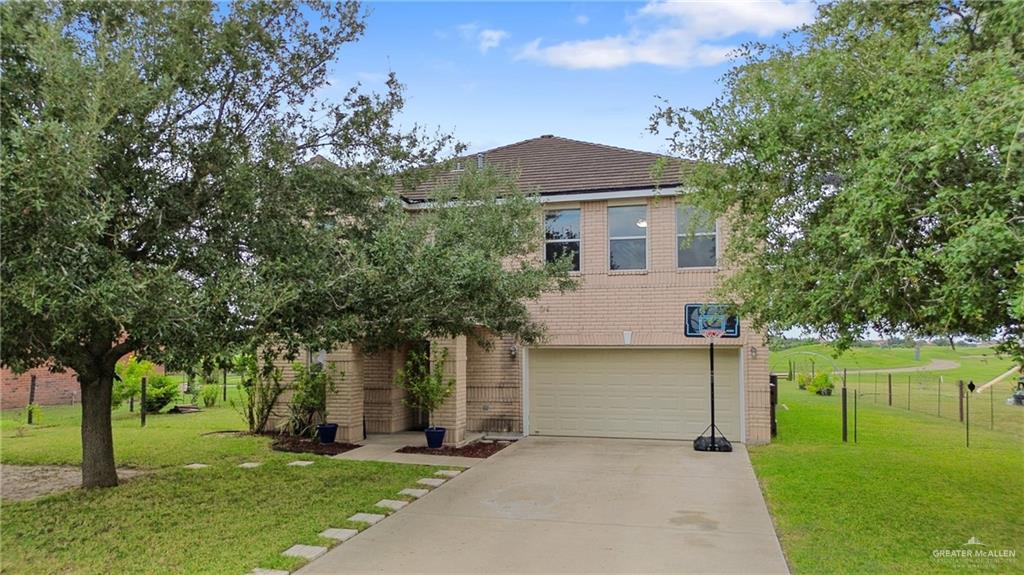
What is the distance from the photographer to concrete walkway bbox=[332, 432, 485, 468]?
37.0ft

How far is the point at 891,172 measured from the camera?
480 cm

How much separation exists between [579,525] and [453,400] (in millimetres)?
6021

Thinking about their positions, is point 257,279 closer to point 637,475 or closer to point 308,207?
point 308,207

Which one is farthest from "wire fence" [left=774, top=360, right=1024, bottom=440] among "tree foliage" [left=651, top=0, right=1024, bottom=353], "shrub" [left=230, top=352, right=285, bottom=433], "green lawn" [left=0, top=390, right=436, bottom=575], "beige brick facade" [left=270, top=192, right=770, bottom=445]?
"shrub" [left=230, top=352, right=285, bottom=433]

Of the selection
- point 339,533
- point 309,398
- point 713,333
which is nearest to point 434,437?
point 309,398

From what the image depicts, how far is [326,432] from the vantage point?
43.1 feet

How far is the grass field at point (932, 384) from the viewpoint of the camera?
1380 centimetres

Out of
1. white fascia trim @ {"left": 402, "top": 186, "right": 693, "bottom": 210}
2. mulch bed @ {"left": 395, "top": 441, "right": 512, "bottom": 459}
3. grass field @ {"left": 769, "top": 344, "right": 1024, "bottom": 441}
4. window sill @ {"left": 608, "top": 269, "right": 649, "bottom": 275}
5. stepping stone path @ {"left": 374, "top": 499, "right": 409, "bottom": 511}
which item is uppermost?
white fascia trim @ {"left": 402, "top": 186, "right": 693, "bottom": 210}

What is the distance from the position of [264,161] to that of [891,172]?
6470 millimetres

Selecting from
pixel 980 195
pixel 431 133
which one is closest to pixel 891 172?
pixel 980 195

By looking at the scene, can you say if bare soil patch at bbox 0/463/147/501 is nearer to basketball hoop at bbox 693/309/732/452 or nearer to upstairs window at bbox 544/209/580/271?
upstairs window at bbox 544/209/580/271

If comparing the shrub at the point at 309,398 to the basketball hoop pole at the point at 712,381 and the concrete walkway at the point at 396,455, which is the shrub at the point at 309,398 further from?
the basketball hoop pole at the point at 712,381

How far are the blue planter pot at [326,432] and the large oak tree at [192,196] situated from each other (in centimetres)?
456

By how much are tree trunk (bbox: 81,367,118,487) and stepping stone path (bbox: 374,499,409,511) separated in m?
3.88
